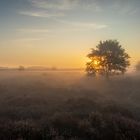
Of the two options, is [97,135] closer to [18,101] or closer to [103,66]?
[18,101]

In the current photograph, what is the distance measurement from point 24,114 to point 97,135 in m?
6.44

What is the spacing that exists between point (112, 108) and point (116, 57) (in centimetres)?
3222

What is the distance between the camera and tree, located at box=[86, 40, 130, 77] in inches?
2012

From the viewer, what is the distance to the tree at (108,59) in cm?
5109

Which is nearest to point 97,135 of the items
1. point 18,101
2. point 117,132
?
point 117,132

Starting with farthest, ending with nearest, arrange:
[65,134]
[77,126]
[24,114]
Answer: [24,114] → [77,126] → [65,134]

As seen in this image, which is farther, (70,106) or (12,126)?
(70,106)

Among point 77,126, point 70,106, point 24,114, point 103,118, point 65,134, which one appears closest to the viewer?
point 65,134

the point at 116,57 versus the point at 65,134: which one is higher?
the point at 116,57

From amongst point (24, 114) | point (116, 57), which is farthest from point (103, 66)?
point (24, 114)

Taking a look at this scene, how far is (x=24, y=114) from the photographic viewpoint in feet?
57.8

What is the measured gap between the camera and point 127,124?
558 inches

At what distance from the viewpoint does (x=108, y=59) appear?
51438 millimetres

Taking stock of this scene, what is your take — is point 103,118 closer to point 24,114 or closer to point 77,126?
point 77,126
